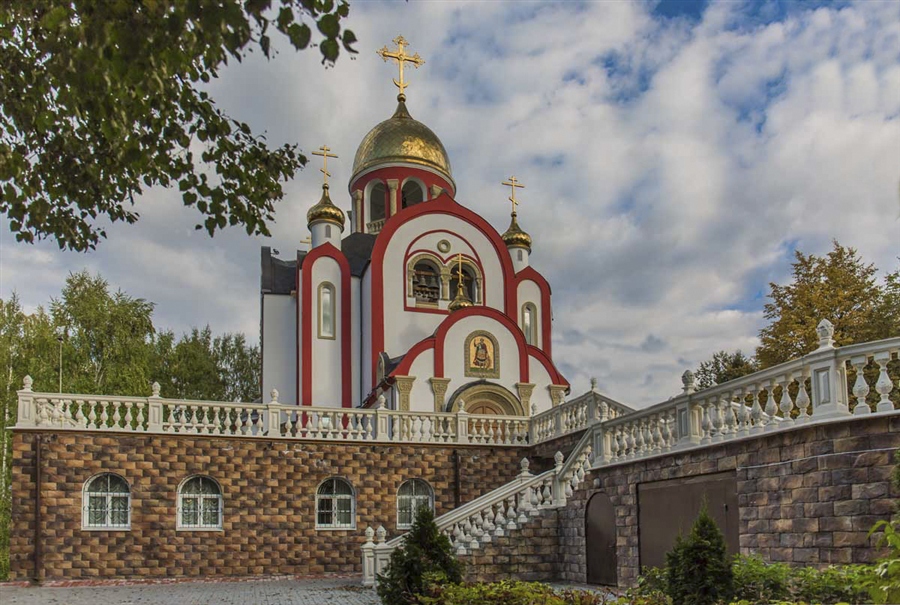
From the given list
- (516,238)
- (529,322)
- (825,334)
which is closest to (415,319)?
(529,322)

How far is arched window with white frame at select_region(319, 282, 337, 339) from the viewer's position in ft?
85.8

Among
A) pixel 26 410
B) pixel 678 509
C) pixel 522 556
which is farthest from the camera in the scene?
pixel 26 410

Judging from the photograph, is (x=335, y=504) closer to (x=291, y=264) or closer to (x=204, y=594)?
(x=204, y=594)

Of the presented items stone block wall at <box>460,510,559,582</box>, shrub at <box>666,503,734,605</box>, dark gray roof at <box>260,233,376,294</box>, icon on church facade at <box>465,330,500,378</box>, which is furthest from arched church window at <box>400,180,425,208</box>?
shrub at <box>666,503,734,605</box>

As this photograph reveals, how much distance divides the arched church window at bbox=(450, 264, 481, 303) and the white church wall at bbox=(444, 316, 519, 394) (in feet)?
10.0

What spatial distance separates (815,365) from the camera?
966 cm

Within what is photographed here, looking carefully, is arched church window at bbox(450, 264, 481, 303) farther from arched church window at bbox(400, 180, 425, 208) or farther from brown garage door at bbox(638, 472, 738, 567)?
brown garage door at bbox(638, 472, 738, 567)

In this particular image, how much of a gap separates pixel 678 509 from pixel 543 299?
17.1 meters

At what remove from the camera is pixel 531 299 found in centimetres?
2872

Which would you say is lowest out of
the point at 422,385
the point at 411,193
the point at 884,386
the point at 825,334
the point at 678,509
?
the point at 678,509

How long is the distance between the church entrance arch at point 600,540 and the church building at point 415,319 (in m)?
7.04

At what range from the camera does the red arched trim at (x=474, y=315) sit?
78.0 feet

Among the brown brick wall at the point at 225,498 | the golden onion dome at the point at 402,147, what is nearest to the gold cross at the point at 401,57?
the golden onion dome at the point at 402,147

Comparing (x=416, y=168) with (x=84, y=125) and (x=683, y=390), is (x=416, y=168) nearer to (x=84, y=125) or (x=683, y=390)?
(x=683, y=390)
